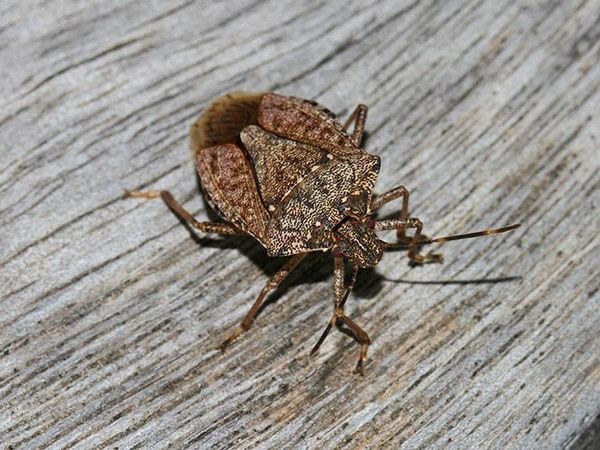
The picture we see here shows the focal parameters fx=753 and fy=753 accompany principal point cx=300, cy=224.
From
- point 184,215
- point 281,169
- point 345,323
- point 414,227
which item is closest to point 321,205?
point 281,169

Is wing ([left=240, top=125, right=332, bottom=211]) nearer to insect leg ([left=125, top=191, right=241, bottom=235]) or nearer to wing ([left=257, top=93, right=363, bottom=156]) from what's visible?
wing ([left=257, top=93, right=363, bottom=156])

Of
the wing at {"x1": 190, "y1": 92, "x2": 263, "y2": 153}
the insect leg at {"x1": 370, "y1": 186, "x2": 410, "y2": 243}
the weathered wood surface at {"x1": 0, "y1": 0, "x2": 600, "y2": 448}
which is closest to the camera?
the weathered wood surface at {"x1": 0, "y1": 0, "x2": 600, "y2": 448}

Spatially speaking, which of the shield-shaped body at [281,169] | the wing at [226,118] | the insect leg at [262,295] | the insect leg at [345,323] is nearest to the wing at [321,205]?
the shield-shaped body at [281,169]

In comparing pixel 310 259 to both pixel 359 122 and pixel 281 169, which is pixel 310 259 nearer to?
pixel 281 169

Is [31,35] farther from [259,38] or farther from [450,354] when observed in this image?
[450,354]

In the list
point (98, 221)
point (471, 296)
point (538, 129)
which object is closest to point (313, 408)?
point (471, 296)

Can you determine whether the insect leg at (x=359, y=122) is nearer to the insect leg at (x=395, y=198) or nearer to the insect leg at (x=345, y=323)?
the insect leg at (x=395, y=198)

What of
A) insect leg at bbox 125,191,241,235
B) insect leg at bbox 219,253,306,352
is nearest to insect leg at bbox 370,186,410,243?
insect leg at bbox 219,253,306,352

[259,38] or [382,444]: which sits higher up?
[259,38]
